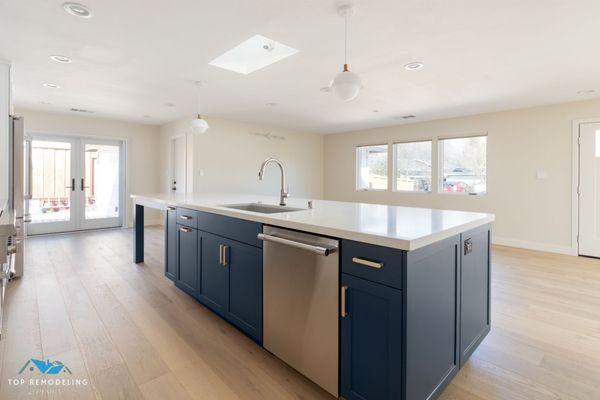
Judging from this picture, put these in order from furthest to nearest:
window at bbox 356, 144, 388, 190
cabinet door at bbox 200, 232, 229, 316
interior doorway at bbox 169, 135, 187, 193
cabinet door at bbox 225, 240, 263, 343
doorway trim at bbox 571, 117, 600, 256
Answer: window at bbox 356, 144, 388, 190
interior doorway at bbox 169, 135, 187, 193
doorway trim at bbox 571, 117, 600, 256
cabinet door at bbox 200, 232, 229, 316
cabinet door at bbox 225, 240, 263, 343

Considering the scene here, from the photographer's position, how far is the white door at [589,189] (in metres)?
4.46

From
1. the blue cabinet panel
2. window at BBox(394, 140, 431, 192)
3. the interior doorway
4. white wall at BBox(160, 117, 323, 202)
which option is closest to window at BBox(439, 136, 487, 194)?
window at BBox(394, 140, 431, 192)

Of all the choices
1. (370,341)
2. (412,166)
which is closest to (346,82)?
(370,341)

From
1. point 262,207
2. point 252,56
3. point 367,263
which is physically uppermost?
point 252,56

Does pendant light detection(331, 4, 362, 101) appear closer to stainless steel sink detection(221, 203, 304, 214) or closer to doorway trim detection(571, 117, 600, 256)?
stainless steel sink detection(221, 203, 304, 214)

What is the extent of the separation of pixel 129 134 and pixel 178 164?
133 cm

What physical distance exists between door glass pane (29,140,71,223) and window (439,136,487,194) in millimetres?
7384

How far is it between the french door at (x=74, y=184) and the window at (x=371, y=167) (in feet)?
17.9

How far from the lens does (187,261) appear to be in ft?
9.06

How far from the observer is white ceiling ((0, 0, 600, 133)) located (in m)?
2.23

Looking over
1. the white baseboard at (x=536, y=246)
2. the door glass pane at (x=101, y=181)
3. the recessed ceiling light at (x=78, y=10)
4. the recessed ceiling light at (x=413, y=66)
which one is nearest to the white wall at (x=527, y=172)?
the white baseboard at (x=536, y=246)

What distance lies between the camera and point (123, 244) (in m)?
5.03

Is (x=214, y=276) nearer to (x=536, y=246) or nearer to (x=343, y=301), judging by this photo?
(x=343, y=301)

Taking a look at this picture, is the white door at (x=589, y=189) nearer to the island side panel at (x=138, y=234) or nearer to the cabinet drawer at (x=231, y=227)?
the cabinet drawer at (x=231, y=227)
